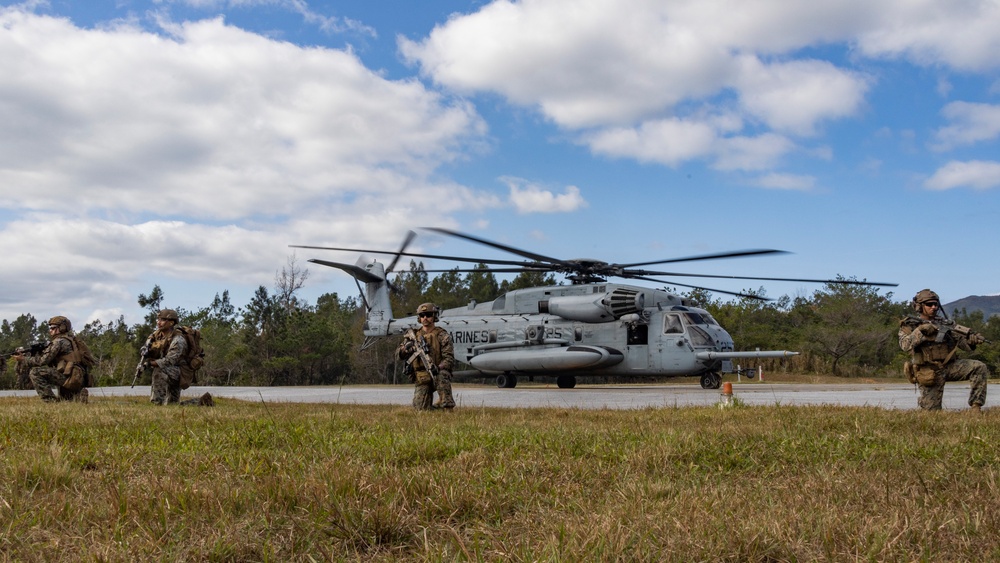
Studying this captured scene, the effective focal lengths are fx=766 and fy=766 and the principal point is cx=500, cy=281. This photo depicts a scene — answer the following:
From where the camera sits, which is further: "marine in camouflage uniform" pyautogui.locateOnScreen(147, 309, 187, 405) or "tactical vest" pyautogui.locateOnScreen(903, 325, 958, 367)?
"marine in camouflage uniform" pyautogui.locateOnScreen(147, 309, 187, 405)

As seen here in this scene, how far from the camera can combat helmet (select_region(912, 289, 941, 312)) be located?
937 cm

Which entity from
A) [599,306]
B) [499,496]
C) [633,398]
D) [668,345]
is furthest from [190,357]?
[668,345]

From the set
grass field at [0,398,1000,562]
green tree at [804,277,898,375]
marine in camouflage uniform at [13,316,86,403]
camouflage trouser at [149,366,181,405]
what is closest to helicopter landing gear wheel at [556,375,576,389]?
camouflage trouser at [149,366,181,405]

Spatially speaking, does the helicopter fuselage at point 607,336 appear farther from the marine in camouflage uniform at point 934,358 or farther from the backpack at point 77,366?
the backpack at point 77,366

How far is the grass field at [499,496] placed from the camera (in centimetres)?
269

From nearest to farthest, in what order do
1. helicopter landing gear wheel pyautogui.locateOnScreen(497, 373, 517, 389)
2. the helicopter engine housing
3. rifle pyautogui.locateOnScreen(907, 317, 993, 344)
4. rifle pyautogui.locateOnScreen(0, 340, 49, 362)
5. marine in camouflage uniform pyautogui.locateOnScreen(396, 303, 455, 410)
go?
rifle pyautogui.locateOnScreen(907, 317, 993, 344), marine in camouflage uniform pyautogui.locateOnScreen(396, 303, 455, 410), rifle pyautogui.locateOnScreen(0, 340, 49, 362), the helicopter engine housing, helicopter landing gear wheel pyautogui.locateOnScreen(497, 373, 517, 389)

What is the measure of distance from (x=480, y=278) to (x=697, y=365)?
46.8 metres

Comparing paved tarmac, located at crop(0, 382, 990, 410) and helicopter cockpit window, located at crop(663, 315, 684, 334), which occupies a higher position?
helicopter cockpit window, located at crop(663, 315, 684, 334)

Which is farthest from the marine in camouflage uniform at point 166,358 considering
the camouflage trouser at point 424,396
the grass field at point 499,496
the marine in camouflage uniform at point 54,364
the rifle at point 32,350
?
the grass field at point 499,496

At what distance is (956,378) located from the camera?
9352mm

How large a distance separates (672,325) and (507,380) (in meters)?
5.62

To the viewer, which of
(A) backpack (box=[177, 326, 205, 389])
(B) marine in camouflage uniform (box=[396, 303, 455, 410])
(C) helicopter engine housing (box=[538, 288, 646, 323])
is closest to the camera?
(B) marine in camouflage uniform (box=[396, 303, 455, 410])

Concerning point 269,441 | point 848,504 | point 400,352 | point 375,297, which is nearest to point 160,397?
point 400,352

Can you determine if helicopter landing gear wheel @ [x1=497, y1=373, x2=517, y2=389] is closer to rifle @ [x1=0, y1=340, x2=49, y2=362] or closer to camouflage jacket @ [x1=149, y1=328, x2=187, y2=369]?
camouflage jacket @ [x1=149, y1=328, x2=187, y2=369]
